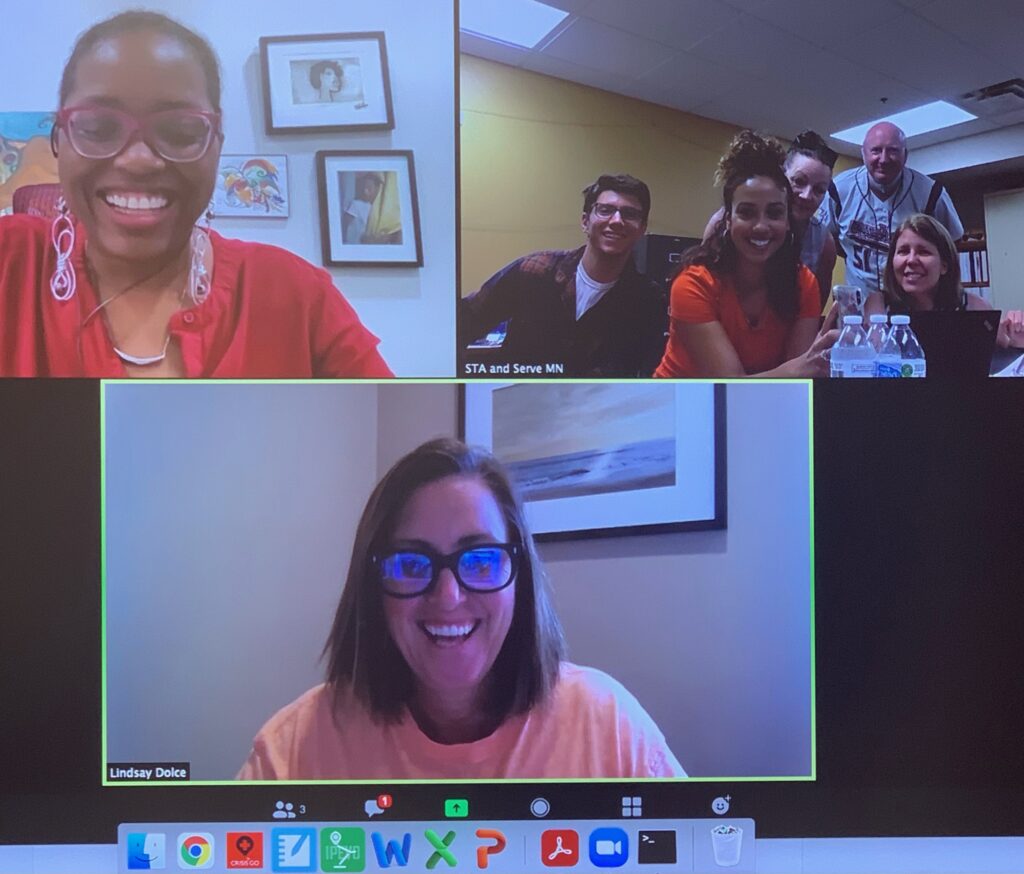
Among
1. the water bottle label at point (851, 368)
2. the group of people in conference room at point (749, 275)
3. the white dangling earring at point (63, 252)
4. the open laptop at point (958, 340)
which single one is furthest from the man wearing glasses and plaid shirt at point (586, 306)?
the white dangling earring at point (63, 252)

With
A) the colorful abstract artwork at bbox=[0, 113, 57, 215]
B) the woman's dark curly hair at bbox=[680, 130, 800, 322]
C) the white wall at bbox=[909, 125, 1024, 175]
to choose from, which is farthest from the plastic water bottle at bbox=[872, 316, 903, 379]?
the colorful abstract artwork at bbox=[0, 113, 57, 215]

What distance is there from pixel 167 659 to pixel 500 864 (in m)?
0.44

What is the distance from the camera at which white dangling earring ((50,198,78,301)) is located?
1017 millimetres

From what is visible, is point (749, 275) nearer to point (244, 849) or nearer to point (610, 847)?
point (610, 847)

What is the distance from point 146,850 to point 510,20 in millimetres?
1088

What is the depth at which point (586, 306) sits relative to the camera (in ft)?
3.33

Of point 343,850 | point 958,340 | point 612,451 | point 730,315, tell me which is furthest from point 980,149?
point 343,850

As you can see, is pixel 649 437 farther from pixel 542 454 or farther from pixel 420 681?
pixel 420 681

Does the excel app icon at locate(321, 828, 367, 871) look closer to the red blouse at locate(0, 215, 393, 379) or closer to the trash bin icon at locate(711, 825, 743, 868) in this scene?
the trash bin icon at locate(711, 825, 743, 868)

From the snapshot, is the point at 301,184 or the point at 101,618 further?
the point at 301,184

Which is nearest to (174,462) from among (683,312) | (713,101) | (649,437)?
(649,437)

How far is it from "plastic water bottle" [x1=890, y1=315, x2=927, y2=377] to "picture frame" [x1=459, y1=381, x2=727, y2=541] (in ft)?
1.03

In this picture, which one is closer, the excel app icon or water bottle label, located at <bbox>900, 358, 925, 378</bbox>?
the excel app icon

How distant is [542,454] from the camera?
33.1 inches
